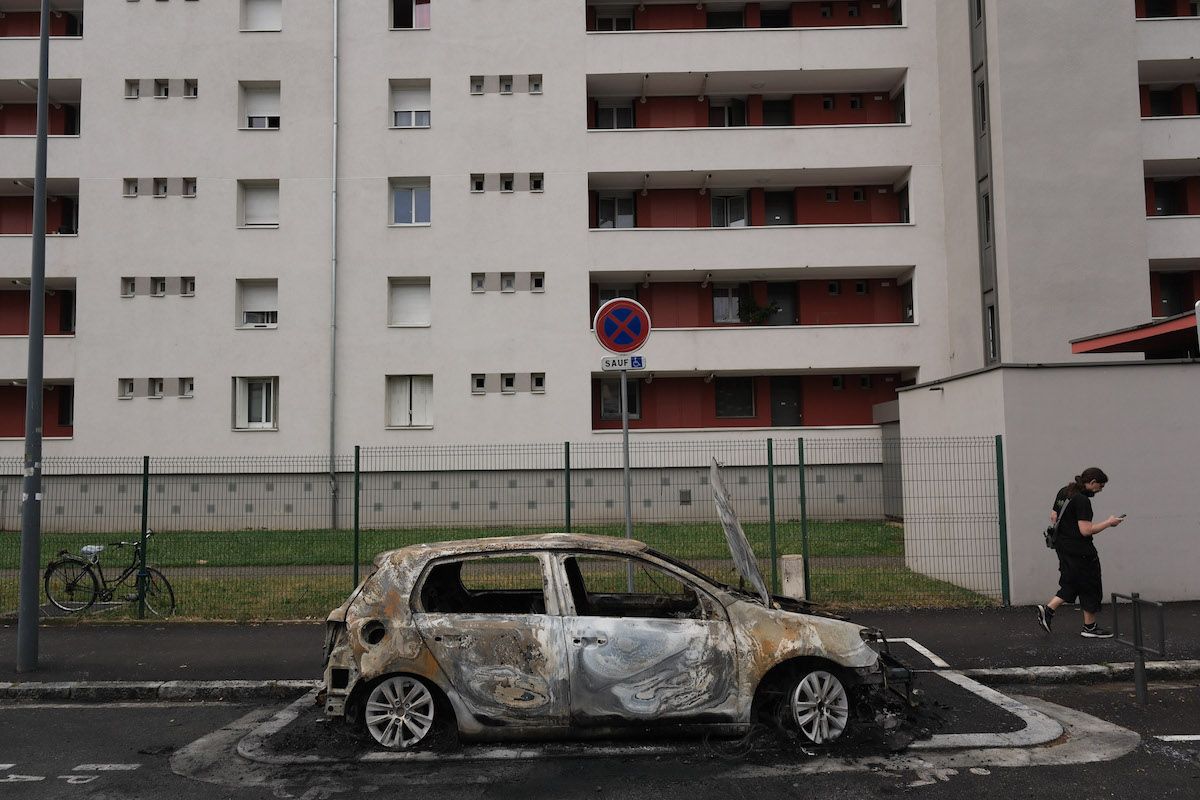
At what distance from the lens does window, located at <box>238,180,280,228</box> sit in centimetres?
2481

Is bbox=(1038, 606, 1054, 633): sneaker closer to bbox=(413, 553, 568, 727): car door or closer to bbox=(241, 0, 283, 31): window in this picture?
bbox=(413, 553, 568, 727): car door

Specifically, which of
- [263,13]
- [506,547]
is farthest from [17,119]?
[506,547]

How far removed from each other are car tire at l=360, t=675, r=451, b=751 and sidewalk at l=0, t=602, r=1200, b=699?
222 centimetres

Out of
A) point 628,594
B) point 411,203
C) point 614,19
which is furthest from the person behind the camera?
point 614,19

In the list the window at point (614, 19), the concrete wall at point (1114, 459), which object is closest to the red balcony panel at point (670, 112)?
the window at point (614, 19)

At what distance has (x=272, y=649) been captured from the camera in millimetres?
8805

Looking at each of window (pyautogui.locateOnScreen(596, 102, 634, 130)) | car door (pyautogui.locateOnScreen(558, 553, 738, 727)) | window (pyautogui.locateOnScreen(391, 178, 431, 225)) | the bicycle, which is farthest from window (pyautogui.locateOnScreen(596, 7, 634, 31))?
car door (pyautogui.locateOnScreen(558, 553, 738, 727))

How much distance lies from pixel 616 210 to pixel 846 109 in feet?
25.8

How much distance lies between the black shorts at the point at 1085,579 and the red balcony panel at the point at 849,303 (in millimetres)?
17895

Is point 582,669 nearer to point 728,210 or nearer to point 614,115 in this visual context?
point 728,210

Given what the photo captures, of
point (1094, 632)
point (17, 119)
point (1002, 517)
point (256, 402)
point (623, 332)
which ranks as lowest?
point (1094, 632)

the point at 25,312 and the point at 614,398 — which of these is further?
the point at 25,312

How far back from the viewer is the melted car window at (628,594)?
19.5 ft

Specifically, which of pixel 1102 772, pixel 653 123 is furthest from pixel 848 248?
pixel 1102 772
